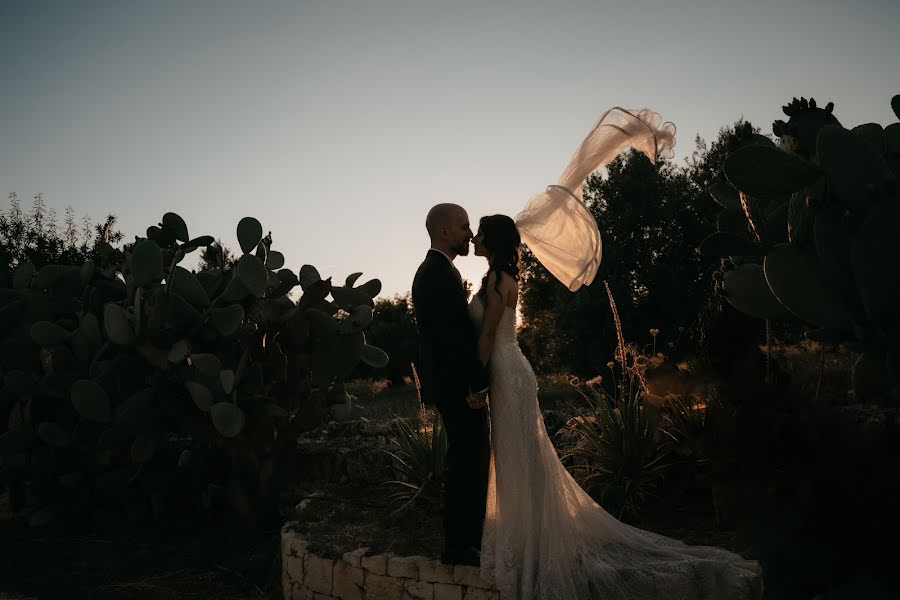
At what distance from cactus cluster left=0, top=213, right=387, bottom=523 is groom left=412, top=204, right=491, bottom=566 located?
2076 mm

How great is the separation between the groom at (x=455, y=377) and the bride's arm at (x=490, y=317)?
0.05m

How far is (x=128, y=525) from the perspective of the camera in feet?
21.0

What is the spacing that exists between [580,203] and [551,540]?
1806 millimetres

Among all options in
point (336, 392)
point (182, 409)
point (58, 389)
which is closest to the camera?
point (182, 409)

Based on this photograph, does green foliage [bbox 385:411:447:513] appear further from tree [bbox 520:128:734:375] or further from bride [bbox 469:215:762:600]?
tree [bbox 520:128:734:375]

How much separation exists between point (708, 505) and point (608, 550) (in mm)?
1395

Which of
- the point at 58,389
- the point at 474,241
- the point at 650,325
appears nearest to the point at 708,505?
the point at 474,241

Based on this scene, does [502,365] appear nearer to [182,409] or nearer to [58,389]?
[182,409]

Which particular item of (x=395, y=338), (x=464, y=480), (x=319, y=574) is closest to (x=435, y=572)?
(x=464, y=480)

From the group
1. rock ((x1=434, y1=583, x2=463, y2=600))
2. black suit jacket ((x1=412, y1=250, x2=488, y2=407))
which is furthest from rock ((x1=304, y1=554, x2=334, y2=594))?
black suit jacket ((x1=412, y1=250, x2=488, y2=407))

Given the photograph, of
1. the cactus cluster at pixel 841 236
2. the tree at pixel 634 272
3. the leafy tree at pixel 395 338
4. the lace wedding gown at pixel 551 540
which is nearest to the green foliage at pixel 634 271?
the tree at pixel 634 272

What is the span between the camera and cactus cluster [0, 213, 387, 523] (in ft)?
18.8

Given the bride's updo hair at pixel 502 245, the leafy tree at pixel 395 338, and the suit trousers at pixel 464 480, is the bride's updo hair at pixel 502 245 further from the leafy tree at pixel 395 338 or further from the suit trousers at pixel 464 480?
the leafy tree at pixel 395 338

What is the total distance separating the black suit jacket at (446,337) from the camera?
12.8 ft
